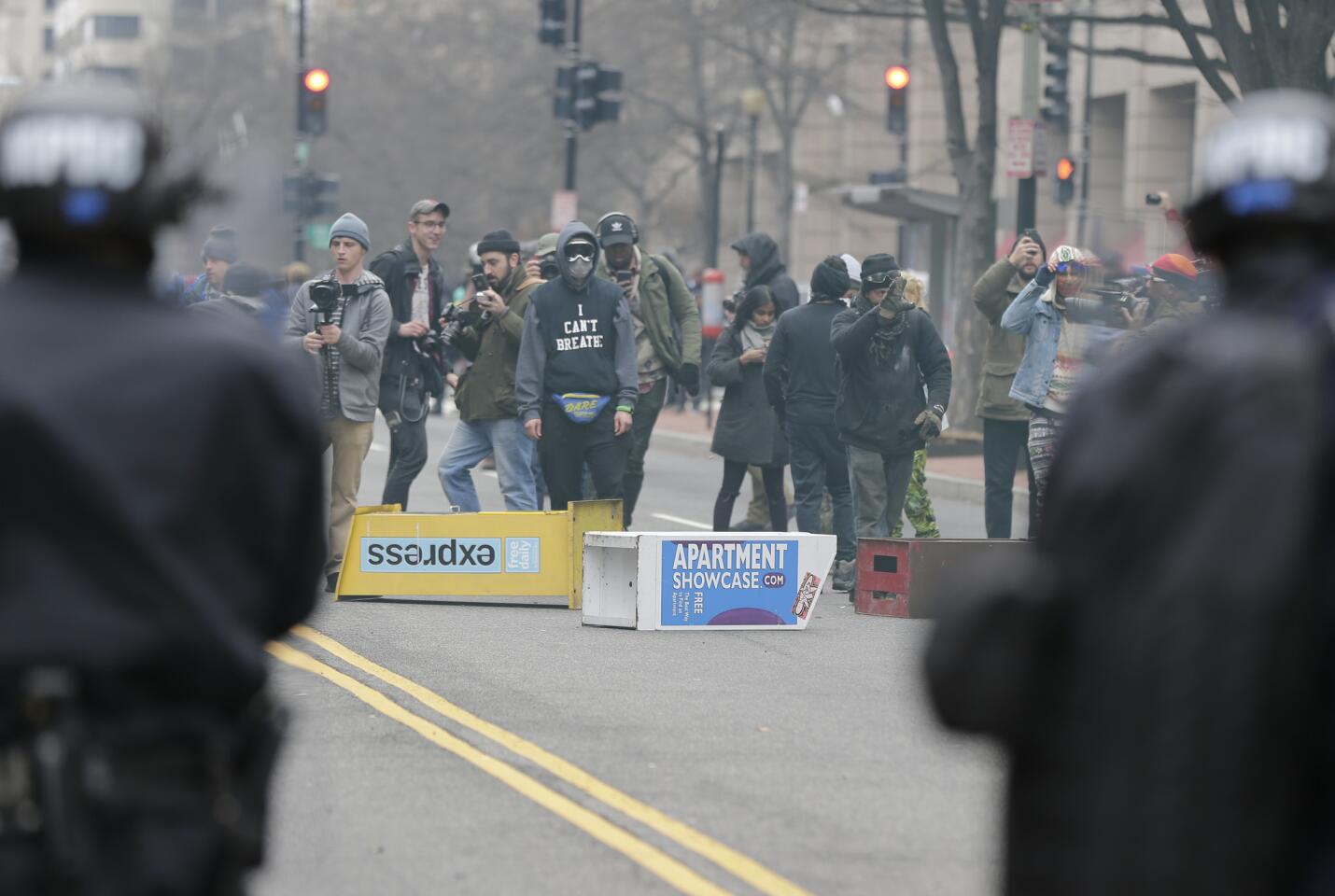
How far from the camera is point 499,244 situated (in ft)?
44.7

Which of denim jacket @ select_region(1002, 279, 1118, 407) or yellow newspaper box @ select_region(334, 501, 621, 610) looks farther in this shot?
denim jacket @ select_region(1002, 279, 1118, 407)

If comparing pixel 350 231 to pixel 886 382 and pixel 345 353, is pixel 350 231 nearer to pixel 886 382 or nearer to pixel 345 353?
pixel 345 353

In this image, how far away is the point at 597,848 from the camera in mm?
6656

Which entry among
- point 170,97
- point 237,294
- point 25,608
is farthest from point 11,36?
point 25,608

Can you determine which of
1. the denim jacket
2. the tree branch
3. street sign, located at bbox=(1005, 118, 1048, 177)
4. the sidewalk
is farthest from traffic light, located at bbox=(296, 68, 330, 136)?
the denim jacket

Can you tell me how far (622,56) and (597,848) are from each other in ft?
135

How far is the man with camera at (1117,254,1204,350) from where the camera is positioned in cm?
1270

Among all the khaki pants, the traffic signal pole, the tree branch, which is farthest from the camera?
the traffic signal pole

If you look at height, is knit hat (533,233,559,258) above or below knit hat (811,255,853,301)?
above

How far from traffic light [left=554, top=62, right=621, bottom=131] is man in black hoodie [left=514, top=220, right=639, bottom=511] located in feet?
55.4

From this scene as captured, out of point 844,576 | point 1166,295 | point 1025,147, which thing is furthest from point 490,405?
point 1025,147

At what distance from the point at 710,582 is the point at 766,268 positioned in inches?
166

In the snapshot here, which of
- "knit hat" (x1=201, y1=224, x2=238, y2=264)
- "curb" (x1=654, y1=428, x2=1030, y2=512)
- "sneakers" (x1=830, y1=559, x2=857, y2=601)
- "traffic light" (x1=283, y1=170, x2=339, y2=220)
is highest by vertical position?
"traffic light" (x1=283, y1=170, x2=339, y2=220)

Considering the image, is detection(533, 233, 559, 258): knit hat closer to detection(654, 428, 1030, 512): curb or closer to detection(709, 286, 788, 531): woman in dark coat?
detection(709, 286, 788, 531): woman in dark coat
